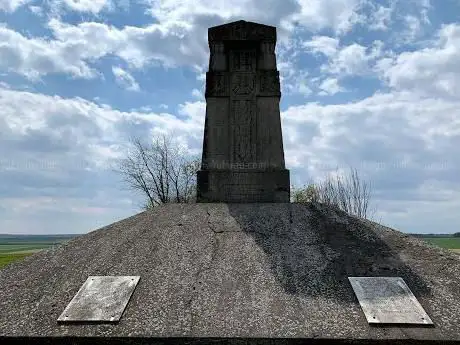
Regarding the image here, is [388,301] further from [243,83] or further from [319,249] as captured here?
[243,83]

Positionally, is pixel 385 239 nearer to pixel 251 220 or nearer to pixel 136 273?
pixel 251 220

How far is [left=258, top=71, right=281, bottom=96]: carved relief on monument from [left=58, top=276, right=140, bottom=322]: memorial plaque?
4248 mm

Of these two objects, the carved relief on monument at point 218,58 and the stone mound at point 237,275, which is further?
the carved relief on monument at point 218,58

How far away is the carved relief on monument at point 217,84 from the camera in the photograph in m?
8.06

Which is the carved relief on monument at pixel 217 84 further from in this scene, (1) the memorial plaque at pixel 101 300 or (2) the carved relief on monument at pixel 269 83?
(1) the memorial plaque at pixel 101 300

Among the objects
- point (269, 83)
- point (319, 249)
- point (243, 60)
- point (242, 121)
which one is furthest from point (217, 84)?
point (319, 249)

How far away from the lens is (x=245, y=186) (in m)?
7.77

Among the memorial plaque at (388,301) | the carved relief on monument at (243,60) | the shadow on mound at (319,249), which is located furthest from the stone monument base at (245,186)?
the memorial plaque at (388,301)

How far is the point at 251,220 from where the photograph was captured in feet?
21.4

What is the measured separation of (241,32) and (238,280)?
16.0 ft

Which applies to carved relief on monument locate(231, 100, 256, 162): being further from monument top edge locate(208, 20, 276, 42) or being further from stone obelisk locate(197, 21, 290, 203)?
monument top edge locate(208, 20, 276, 42)

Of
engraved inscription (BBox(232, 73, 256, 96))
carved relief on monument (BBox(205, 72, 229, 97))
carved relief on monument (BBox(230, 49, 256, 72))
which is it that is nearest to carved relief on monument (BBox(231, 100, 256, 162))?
engraved inscription (BBox(232, 73, 256, 96))

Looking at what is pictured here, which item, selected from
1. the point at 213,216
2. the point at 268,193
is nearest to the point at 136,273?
the point at 213,216

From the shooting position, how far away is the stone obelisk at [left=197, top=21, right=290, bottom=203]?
7.77 meters
